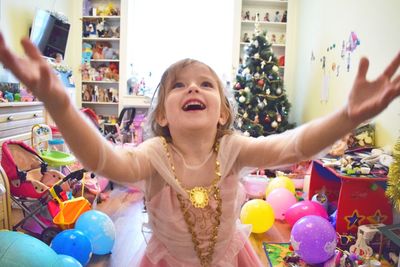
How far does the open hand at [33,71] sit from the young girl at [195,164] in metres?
0.17

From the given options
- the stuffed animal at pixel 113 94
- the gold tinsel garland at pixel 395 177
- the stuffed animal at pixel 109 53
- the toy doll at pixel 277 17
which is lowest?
the gold tinsel garland at pixel 395 177

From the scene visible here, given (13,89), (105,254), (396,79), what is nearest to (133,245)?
(105,254)

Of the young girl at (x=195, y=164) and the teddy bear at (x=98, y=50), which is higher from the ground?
the teddy bear at (x=98, y=50)

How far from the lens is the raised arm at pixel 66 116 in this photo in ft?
1.83

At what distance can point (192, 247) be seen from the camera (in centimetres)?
86

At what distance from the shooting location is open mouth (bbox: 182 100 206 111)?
2.77 ft

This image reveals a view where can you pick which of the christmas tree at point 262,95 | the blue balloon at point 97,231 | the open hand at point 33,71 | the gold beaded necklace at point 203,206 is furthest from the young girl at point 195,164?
the christmas tree at point 262,95

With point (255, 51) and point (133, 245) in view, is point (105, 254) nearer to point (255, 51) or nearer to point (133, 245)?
point (133, 245)

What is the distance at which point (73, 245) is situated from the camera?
1.82 m

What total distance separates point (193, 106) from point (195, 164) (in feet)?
0.54

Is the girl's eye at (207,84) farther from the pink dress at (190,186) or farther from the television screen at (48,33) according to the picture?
the television screen at (48,33)

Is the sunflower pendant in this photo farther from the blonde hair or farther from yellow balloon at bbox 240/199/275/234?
yellow balloon at bbox 240/199/275/234

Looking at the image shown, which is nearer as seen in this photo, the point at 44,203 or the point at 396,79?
the point at 396,79

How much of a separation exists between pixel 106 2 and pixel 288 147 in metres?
5.48
